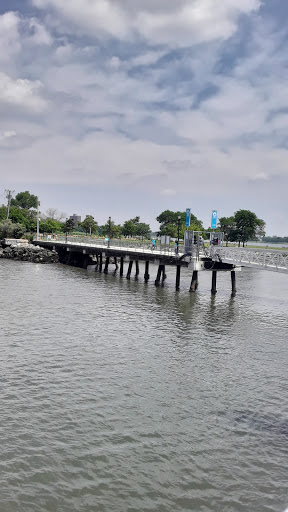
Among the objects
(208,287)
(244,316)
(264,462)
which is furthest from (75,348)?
(208,287)

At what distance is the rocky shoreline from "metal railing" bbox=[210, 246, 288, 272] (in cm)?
3658

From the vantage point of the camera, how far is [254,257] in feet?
121

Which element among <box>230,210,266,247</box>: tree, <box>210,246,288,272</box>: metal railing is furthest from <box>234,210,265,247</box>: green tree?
<box>210,246,288,272</box>: metal railing

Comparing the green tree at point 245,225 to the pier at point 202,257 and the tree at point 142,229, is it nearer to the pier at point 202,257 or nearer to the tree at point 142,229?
the tree at point 142,229

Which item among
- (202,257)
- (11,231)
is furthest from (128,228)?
(202,257)

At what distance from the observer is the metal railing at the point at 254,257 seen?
33822mm

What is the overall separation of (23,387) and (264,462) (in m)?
8.49

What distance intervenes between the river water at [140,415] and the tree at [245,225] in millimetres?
114693

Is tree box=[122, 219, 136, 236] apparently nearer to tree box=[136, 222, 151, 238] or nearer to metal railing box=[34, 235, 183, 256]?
tree box=[136, 222, 151, 238]

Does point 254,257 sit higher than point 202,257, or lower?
higher

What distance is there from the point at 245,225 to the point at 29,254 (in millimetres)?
88363

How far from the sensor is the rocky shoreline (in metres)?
69.3

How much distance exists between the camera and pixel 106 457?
416 inches

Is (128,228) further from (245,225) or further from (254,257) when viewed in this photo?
(254,257)
